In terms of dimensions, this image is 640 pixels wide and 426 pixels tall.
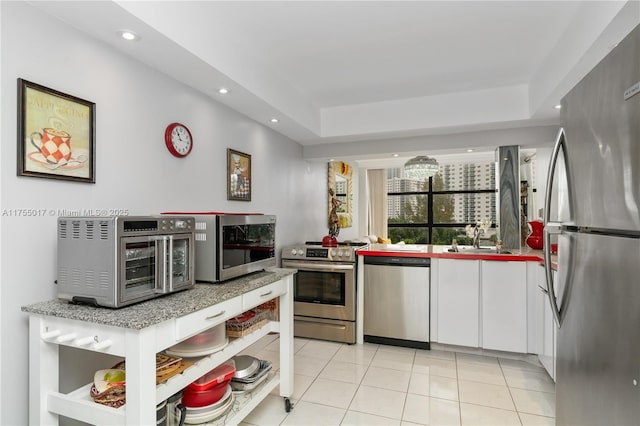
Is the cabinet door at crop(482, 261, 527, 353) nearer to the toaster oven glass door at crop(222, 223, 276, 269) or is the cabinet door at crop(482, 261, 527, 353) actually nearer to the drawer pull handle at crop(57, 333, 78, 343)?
the toaster oven glass door at crop(222, 223, 276, 269)

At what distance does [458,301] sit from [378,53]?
2.26 metres

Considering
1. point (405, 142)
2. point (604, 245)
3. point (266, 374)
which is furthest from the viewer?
point (405, 142)

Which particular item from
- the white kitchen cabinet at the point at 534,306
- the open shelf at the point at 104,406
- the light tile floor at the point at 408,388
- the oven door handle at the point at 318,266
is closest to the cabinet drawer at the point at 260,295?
the open shelf at the point at 104,406

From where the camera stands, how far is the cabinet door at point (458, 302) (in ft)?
10.5

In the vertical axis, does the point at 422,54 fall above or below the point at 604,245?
above

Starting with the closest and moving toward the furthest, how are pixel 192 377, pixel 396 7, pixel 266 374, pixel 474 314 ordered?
pixel 192 377 < pixel 396 7 < pixel 266 374 < pixel 474 314

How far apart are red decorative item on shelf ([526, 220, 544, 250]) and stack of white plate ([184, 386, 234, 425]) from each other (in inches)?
127

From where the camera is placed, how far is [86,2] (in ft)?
4.91

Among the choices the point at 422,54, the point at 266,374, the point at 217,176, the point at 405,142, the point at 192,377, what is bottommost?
the point at 266,374

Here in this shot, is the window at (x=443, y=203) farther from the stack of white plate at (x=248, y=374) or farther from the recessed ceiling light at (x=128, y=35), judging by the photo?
the recessed ceiling light at (x=128, y=35)

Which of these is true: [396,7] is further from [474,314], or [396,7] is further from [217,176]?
[474,314]

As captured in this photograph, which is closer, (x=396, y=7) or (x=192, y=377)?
(x=192, y=377)

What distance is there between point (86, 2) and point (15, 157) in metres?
0.72

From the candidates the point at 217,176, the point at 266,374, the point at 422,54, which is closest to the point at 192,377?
the point at 266,374
